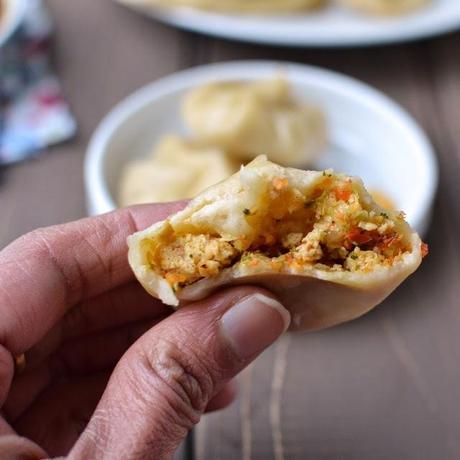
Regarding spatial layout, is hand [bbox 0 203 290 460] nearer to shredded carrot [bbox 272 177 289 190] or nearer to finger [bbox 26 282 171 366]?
finger [bbox 26 282 171 366]

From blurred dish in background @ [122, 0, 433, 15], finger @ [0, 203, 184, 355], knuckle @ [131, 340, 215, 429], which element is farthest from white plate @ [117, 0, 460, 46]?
knuckle @ [131, 340, 215, 429]

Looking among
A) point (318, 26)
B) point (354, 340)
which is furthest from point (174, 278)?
point (318, 26)

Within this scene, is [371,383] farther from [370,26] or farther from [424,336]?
[370,26]

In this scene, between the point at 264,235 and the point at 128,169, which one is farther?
the point at 128,169

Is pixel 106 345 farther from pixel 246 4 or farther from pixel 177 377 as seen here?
pixel 246 4

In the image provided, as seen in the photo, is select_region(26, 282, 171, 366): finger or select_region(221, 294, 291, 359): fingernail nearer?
select_region(221, 294, 291, 359): fingernail

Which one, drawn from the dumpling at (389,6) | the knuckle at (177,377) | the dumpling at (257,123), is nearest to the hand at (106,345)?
the knuckle at (177,377)

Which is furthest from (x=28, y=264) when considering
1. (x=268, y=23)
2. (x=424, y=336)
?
(x=268, y=23)
